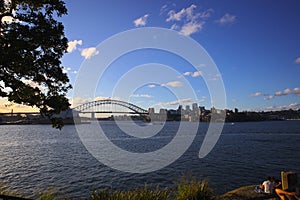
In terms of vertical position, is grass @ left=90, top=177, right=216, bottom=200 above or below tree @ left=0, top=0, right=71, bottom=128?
below

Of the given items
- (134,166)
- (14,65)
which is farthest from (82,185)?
(14,65)

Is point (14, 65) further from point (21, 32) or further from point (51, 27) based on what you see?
point (51, 27)

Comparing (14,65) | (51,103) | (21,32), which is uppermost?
(21,32)

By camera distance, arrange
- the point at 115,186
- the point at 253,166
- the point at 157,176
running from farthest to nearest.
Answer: the point at 253,166
the point at 157,176
the point at 115,186

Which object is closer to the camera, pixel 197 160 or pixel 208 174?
pixel 208 174

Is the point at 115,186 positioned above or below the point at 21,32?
below

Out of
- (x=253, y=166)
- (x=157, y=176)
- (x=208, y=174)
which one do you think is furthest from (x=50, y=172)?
(x=253, y=166)

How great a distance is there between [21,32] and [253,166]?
127ft

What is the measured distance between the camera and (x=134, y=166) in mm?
Result: 39031

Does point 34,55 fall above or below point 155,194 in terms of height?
above

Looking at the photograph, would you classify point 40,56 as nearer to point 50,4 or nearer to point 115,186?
point 50,4

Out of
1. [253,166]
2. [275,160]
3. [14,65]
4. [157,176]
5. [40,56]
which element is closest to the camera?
[14,65]

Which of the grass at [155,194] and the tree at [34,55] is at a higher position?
the tree at [34,55]

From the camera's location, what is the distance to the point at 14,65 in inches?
364
